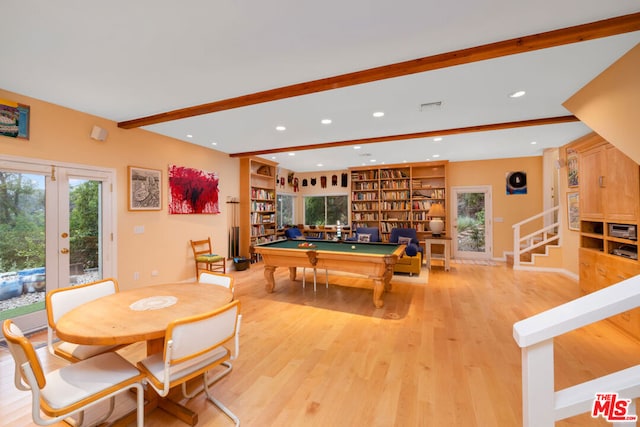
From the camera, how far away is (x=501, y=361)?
2406mm

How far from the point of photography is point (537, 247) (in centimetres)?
619

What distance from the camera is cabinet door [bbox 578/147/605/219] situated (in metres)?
3.73

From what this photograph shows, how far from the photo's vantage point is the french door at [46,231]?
3.04 m

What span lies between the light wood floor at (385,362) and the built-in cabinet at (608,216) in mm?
483

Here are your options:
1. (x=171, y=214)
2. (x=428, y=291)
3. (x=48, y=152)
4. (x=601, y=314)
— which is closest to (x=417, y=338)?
(x=428, y=291)

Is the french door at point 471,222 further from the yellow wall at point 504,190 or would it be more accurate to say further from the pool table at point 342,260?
the pool table at point 342,260

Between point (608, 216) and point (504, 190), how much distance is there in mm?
3755

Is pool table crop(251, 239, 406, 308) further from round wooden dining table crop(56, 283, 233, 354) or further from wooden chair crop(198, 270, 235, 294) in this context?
round wooden dining table crop(56, 283, 233, 354)

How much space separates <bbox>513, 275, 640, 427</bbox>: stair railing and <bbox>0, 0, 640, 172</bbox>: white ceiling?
1950mm

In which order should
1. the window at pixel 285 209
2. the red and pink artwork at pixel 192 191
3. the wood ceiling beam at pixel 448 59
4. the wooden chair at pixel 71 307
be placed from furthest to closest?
the window at pixel 285 209, the red and pink artwork at pixel 192 191, the wood ceiling beam at pixel 448 59, the wooden chair at pixel 71 307

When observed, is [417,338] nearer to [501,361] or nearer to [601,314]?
[501,361]

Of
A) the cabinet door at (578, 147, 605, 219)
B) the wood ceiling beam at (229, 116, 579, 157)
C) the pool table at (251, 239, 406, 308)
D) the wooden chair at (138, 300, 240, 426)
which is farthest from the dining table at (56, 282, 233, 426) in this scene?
the cabinet door at (578, 147, 605, 219)

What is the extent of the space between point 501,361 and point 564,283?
3756 mm

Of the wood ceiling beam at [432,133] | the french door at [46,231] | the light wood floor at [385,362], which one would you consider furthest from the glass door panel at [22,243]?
the wood ceiling beam at [432,133]
